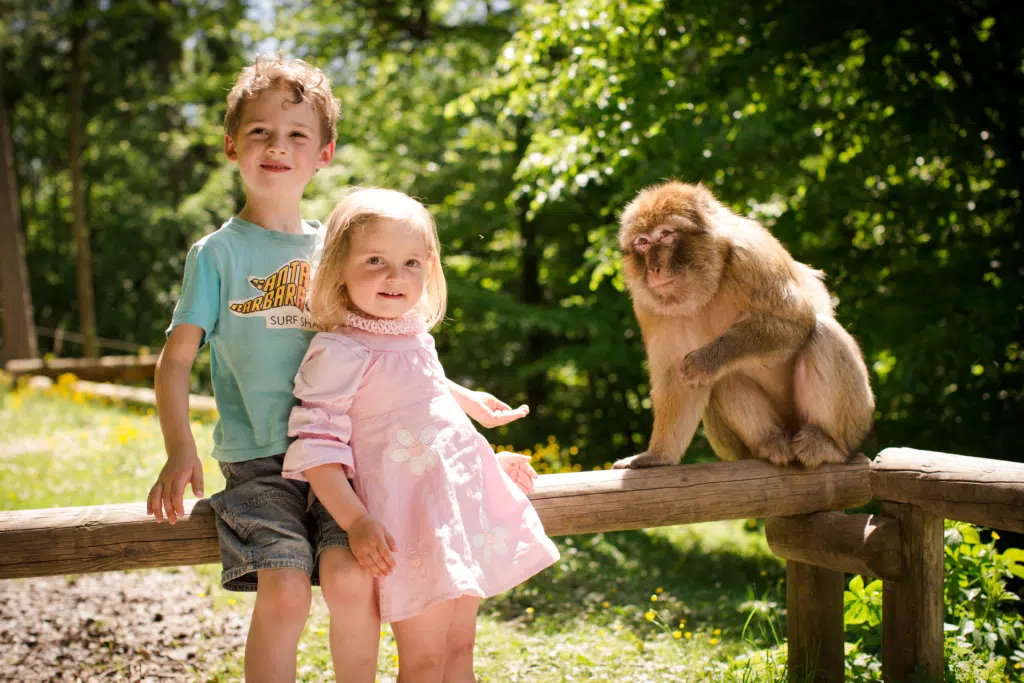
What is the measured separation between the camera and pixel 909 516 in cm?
288

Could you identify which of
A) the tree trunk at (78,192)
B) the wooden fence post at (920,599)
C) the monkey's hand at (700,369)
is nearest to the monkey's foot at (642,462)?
the monkey's hand at (700,369)

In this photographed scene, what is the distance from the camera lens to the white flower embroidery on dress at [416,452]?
2.18m

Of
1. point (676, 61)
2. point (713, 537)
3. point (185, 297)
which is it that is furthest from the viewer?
Answer: point (713, 537)

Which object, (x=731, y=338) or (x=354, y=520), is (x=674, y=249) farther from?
(x=354, y=520)

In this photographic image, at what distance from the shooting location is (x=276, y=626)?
2.07 meters

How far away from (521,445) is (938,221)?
435 cm

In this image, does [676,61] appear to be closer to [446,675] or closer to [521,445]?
[521,445]

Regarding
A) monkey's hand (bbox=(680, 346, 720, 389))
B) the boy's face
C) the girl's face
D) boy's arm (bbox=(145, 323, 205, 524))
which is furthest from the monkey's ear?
boy's arm (bbox=(145, 323, 205, 524))

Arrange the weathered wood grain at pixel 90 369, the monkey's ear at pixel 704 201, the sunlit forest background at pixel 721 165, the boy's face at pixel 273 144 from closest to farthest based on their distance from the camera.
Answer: the boy's face at pixel 273 144
the monkey's ear at pixel 704 201
the sunlit forest background at pixel 721 165
the weathered wood grain at pixel 90 369

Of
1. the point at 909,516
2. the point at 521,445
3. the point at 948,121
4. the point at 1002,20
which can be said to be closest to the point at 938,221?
the point at 948,121

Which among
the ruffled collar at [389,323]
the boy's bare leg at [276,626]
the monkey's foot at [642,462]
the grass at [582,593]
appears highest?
the ruffled collar at [389,323]

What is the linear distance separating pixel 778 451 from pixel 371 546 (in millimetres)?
1802

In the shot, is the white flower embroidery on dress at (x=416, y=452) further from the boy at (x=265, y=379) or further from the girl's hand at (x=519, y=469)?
the girl's hand at (x=519, y=469)

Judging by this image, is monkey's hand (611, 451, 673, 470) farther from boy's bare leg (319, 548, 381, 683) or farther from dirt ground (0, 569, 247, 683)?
dirt ground (0, 569, 247, 683)
